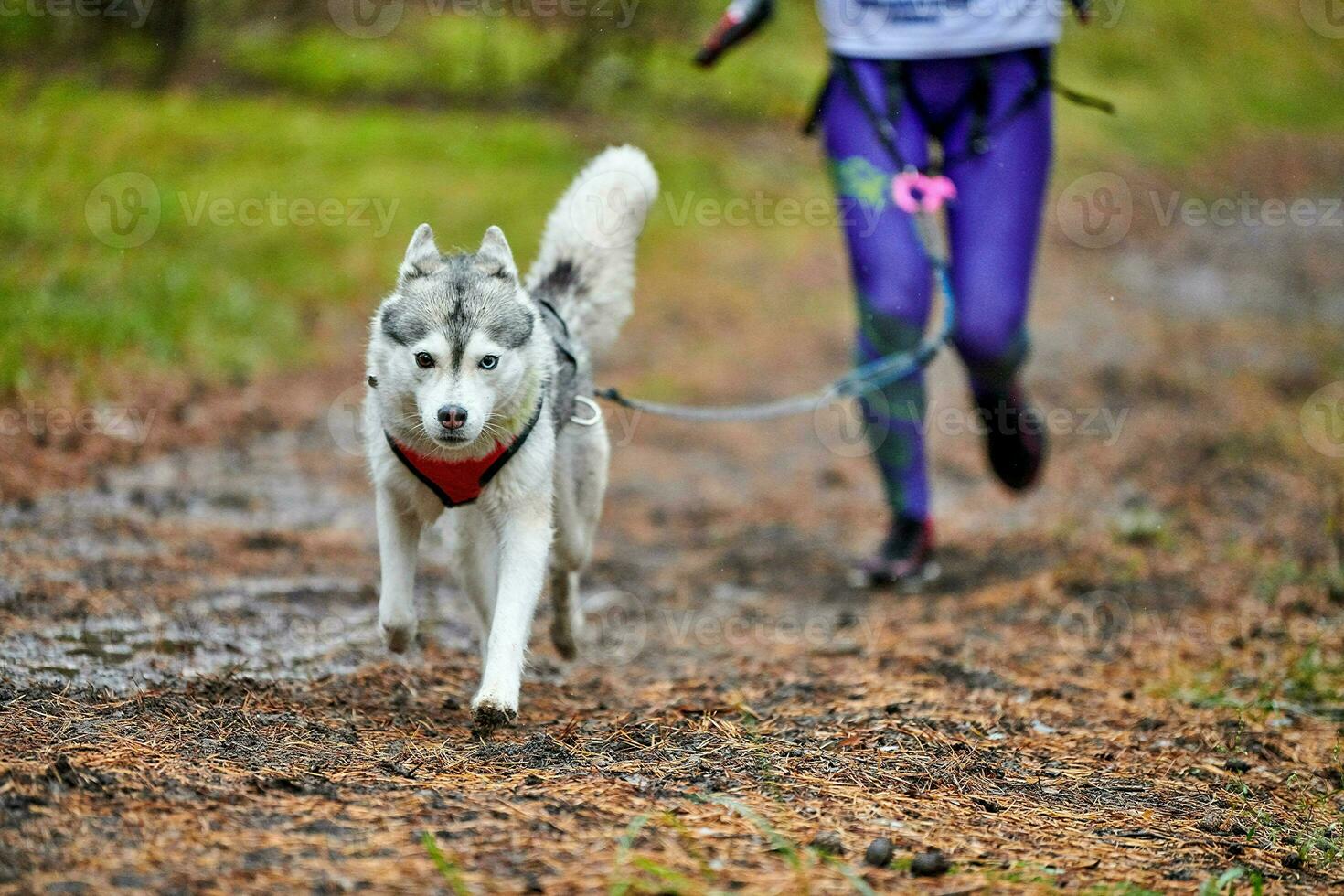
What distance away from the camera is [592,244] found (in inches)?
170

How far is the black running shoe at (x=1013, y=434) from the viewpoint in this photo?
5.31 metres

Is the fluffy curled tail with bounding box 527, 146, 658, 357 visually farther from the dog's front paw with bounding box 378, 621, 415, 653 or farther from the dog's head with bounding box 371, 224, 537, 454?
the dog's front paw with bounding box 378, 621, 415, 653

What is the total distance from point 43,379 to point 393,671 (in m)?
3.82

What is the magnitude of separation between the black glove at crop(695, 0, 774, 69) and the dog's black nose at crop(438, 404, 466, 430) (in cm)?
236

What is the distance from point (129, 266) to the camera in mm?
8375

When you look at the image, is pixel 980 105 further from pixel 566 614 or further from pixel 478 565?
pixel 478 565

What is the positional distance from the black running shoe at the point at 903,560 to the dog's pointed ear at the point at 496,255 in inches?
98.3

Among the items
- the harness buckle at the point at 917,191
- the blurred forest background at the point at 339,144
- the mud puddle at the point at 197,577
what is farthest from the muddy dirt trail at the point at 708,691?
the blurred forest background at the point at 339,144

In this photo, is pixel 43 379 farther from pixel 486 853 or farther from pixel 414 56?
pixel 414 56

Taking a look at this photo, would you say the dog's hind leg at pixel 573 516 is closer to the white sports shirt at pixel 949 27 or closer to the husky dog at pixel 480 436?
the husky dog at pixel 480 436

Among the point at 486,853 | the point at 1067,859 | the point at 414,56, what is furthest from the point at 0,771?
the point at 414,56

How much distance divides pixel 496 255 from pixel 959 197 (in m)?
2.14

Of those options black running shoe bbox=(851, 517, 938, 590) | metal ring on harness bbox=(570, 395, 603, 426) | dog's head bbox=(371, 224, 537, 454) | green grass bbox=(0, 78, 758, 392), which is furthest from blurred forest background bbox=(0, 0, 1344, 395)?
dog's head bbox=(371, 224, 537, 454)

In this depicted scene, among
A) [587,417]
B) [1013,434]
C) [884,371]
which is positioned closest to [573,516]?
[587,417]
